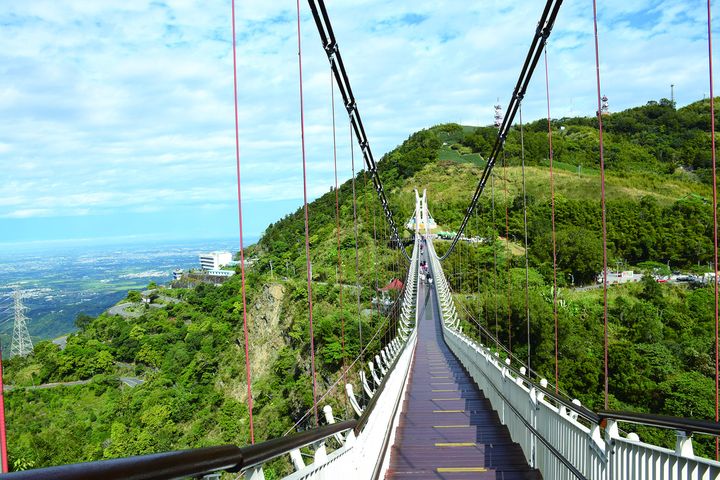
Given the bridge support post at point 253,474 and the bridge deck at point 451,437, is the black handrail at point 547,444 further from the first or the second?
the bridge support post at point 253,474

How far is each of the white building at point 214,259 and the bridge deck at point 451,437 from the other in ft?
354

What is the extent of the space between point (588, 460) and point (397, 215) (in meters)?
61.8

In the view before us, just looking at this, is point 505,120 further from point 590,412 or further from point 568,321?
Answer: point 568,321

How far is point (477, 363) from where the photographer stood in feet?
30.6

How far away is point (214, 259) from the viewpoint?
4619 inches

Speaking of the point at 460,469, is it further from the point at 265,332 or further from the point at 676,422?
the point at 265,332

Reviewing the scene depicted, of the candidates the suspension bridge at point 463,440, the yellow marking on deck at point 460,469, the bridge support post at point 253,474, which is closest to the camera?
the suspension bridge at point 463,440

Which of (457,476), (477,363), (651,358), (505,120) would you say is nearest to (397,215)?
(651,358)

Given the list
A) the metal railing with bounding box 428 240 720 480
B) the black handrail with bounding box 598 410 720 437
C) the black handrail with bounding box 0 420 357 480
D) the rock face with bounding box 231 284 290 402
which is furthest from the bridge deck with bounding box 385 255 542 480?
the rock face with bounding box 231 284 290 402

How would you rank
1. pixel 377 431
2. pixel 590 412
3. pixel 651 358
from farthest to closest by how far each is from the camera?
pixel 651 358 < pixel 377 431 < pixel 590 412

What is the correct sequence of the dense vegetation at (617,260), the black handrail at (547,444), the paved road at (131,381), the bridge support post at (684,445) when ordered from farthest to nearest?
the paved road at (131,381) → the dense vegetation at (617,260) → the black handrail at (547,444) → the bridge support post at (684,445)

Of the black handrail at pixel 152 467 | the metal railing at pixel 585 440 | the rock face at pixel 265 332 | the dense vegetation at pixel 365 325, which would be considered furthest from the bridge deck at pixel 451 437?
the rock face at pixel 265 332

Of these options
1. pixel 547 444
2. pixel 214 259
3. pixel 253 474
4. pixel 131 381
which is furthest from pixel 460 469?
pixel 214 259

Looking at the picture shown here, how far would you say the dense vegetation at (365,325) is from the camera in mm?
29281
